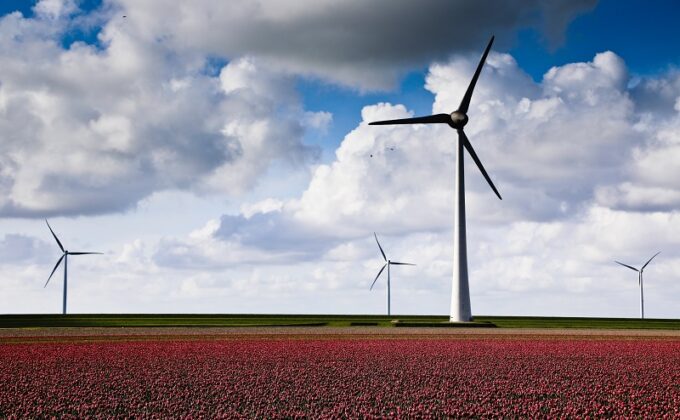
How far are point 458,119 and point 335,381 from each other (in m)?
61.8

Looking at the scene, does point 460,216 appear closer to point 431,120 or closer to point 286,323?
point 431,120

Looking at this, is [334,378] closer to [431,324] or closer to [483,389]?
[483,389]

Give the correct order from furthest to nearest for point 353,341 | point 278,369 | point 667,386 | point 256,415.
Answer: point 353,341 → point 278,369 → point 667,386 → point 256,415

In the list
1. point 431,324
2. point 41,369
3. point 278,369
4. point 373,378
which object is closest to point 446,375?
point 373,378

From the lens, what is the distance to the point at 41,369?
113 ft

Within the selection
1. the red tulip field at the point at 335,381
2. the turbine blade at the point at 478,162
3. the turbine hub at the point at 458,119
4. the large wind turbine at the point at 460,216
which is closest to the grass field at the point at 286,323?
the large wind turbine at the point at 460,216

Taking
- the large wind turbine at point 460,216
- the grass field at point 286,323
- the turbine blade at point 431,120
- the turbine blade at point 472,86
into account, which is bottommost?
the grass field at point 286,323

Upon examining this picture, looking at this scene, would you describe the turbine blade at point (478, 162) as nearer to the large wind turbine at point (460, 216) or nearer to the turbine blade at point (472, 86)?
the large wind turbine at point (460, 216)

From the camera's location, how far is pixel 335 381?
99.3ft

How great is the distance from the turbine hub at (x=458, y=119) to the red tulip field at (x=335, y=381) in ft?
145

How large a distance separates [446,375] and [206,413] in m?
12.6

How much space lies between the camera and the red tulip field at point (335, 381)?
944 inches

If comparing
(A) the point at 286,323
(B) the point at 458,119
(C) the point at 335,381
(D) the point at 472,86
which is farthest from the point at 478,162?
(C) the point at 335,381

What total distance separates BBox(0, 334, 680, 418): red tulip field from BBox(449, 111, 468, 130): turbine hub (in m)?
44.1
